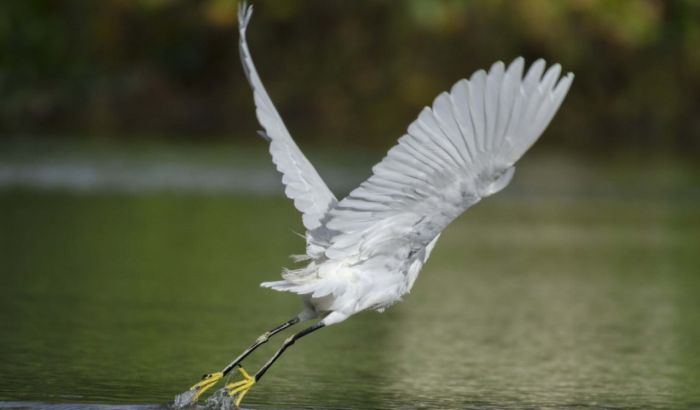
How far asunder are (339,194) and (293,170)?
13.8 metres

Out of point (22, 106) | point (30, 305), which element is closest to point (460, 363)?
point (30, 305)

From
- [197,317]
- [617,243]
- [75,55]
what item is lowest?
[197,317]

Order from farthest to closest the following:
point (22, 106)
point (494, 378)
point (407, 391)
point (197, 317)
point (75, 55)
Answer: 1. point (75, 55)
2. point (22, 106)
3. point (197, 317)
4. point (494, 378)
5. point (407, 391)

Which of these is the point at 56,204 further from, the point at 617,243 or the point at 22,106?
the point at 22,106

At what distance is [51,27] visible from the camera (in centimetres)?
4344

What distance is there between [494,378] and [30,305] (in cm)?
385

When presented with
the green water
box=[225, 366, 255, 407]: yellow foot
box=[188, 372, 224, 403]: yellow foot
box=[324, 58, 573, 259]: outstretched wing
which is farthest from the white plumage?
the green water

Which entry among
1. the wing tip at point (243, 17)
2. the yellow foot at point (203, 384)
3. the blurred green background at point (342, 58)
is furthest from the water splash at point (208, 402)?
the blurred green background at point (342, 58)

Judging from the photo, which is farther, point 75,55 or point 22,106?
point 75,55

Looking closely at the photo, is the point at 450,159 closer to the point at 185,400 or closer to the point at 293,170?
the point at 293,170

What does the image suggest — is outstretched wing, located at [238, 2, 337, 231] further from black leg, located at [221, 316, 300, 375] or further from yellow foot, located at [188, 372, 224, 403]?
yellow foot, located at [188, 372, 224, 403]

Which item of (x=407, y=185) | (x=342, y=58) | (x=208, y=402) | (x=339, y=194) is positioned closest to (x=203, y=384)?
(x=208, y=402)

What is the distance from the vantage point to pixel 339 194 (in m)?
21.9

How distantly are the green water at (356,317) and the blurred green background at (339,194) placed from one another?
4cm
